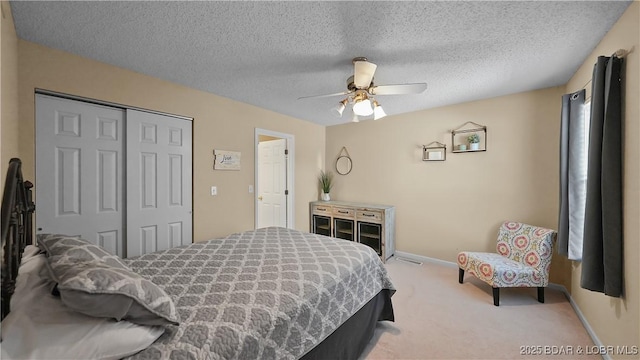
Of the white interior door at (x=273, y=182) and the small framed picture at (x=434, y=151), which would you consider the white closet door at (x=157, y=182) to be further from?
the small framed picture at (x=434, y=151)

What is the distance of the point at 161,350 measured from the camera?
989mm

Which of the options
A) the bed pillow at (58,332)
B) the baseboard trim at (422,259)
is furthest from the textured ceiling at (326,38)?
the baseboard trim at (422,259)

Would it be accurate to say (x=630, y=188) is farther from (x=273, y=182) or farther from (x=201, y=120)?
(x=273, y=182)

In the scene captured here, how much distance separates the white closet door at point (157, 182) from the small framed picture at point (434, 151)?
3.29 meters

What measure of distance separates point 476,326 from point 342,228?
2509mm

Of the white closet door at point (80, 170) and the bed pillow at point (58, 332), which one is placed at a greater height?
the white closet door at point (80, 170)

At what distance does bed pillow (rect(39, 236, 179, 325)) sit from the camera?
0.91 m

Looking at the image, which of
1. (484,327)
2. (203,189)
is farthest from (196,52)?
(484,327)

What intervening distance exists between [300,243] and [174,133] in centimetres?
191

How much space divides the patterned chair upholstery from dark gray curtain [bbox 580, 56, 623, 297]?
0.82 meters

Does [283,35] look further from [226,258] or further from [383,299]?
[383,299]

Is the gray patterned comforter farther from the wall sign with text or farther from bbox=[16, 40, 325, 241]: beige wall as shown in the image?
the wall sign with text

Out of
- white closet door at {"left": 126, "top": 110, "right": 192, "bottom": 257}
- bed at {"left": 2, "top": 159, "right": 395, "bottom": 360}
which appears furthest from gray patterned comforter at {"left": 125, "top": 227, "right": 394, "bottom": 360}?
white closet door at {"left": 126, "top": 110, "right": 192, "bottom": 257}

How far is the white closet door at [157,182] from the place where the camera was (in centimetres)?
258
